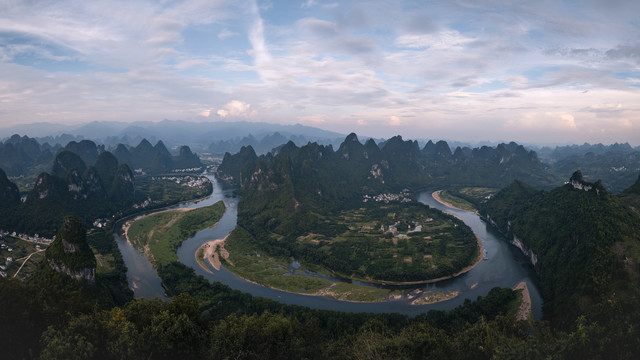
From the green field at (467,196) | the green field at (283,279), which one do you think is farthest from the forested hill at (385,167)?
the green field at (283,279)

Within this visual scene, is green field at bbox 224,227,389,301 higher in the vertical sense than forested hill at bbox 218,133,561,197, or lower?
lower

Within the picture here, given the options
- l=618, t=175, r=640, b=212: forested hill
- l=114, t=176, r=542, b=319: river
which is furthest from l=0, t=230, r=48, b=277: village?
l=618, t=175, r=640, b=212: forested hill

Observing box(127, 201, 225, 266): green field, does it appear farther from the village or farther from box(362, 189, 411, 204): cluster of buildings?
box(362, 189, 411, 204): cluster of buildings

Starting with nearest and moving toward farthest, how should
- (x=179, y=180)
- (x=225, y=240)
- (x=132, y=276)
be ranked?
A: 1. (x=132, y=276)
2. (x=225, y=240)
3. (x=179, y=180)

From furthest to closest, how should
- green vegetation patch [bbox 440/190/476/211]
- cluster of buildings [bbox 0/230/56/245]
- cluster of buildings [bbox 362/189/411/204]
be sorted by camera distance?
cluster of buildings [bbox 362/189/411/204]
green vegetation patch [bbox 440/190/476/211]
cluster of buildings [bbox 0/230/56/245]

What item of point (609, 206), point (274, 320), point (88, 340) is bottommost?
point (274, 320)

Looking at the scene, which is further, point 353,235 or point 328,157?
point 328,157

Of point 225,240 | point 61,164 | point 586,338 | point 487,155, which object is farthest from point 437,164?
point 61,164

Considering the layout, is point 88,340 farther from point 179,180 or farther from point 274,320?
point 179,180
